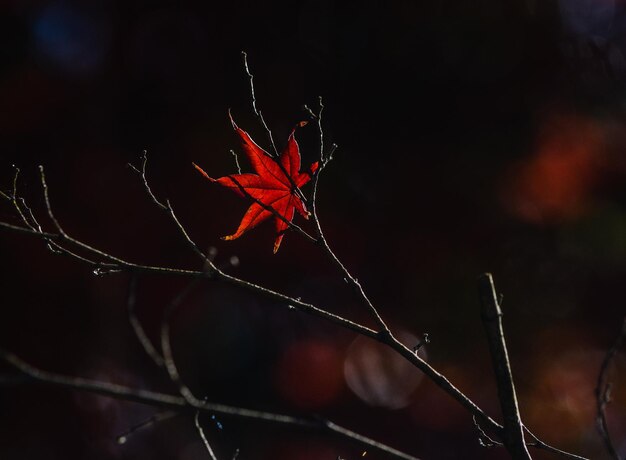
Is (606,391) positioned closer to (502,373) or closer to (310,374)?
(502,373)

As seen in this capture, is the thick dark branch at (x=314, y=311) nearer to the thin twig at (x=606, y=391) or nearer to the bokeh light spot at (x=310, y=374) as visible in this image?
the thin twig at (x=606, y=391)

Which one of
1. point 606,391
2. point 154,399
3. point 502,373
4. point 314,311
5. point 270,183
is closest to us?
point 154,399

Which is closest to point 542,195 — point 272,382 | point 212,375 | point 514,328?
point 514,328

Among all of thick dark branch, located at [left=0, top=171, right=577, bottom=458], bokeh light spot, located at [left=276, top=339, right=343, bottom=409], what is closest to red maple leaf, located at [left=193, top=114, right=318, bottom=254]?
thick dark branch, located at [left=0, top=171, right=577, bottom=458]

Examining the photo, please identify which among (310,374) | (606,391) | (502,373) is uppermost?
(502,373)

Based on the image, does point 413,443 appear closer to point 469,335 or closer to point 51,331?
point 469,335

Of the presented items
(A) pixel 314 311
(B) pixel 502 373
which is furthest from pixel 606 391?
(A) pixel 314 311

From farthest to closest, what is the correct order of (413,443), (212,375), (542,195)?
(542,195)
(413,443)
(212,375)

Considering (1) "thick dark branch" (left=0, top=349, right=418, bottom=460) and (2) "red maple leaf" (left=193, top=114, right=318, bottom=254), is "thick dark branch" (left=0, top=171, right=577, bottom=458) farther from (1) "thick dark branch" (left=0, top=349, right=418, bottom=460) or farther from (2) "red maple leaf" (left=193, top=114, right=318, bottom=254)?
(2) "red maple leaf" (left=193, top=114, right=318, bottom=254)

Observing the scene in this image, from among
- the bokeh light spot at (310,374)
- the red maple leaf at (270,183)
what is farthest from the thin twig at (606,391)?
the bokeh light spot at (310,374)
